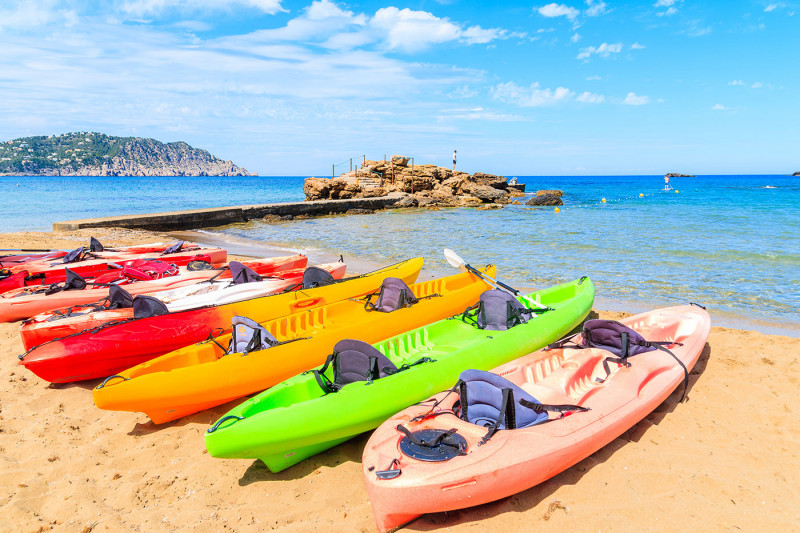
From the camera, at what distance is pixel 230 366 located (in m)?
4.08

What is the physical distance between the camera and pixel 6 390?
4.63 metres

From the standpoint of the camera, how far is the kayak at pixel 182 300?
5.18m

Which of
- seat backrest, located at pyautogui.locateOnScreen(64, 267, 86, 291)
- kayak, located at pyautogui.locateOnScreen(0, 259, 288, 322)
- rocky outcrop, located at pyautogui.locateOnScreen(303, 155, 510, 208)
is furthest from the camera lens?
rocky outcrop, located at pyautogui.locateOnScreen(303, 155, 510, 208)

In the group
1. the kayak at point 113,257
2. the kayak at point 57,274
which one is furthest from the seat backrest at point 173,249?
the kayak at point 57,274

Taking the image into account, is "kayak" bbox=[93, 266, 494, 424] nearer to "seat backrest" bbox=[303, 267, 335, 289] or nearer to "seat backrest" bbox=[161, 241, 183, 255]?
"seat backrest" bbox=[303, 267, 335, 289]

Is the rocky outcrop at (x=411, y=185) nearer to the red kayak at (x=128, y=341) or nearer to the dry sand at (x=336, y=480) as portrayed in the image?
the red kayak at (x=128, y=341)

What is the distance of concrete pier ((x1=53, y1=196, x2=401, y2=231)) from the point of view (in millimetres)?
16047

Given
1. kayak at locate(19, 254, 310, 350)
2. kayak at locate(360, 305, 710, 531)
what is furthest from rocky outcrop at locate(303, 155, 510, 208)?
kayak at locate(360, 305, 710, 531)

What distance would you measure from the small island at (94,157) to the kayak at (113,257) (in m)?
125

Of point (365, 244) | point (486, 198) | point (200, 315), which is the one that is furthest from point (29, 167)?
point (200, 315)

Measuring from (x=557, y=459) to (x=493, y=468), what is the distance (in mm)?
522

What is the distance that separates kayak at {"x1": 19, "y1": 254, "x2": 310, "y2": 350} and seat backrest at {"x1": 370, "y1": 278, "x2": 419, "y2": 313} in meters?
1.87

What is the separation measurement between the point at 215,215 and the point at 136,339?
15621 mm

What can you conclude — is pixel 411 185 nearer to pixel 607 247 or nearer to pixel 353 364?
pixel 607 247
